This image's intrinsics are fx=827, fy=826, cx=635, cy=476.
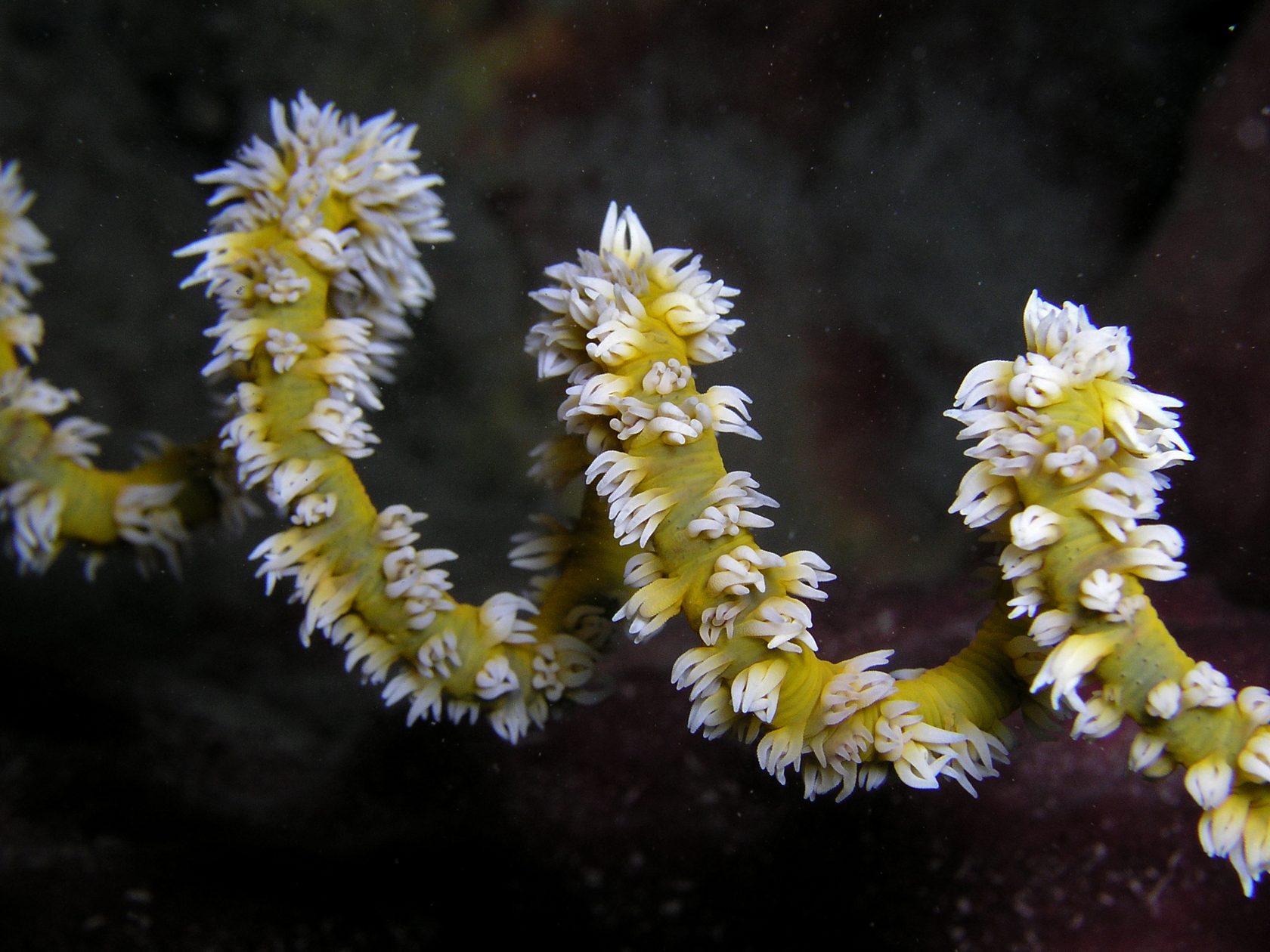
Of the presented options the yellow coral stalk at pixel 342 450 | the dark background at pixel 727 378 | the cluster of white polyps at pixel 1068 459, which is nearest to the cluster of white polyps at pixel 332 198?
the yellow coral stalk at pixel 342 450

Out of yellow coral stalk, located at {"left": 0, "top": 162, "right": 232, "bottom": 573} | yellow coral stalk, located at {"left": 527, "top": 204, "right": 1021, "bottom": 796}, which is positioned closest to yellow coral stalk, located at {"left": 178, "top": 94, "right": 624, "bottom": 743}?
yellow coral stalk, located at {"left": 527, "top": 204, "right": 1021, "bottom": 796}

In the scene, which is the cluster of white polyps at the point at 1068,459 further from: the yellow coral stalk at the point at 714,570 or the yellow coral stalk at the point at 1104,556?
the yellow coral stalk at the point at 714,570

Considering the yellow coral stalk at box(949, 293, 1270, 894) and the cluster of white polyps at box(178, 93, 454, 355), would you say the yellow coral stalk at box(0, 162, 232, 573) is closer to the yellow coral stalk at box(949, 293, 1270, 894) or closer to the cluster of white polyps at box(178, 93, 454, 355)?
the cluster of white polyps at box(178, 93, 454, 355)

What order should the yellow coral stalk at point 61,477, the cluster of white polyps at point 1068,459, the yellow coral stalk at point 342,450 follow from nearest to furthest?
1. the cluster of white polyps at point 1068,459
2. the yellow coral stalk at point 342,450
3. the yellow coral stalk at point 61,477

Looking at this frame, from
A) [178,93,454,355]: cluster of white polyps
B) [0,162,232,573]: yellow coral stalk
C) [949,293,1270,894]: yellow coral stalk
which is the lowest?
[949,293,1270,894]: yellow coral stalk

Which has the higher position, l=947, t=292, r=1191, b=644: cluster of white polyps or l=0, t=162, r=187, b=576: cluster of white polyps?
l=0, t=162, r=187, b=576: cluster of white polyps

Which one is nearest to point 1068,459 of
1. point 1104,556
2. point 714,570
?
point 1104,556

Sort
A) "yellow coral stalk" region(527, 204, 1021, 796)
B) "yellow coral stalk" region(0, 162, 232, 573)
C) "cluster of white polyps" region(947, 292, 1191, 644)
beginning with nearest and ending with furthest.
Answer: "cluster of white polyps" region(947, 292, 1191, 644) < "yellow coral stalk" region(527, 204, 1021, 796) < "yellow coral stalk" region(0, 162, 232, 573)

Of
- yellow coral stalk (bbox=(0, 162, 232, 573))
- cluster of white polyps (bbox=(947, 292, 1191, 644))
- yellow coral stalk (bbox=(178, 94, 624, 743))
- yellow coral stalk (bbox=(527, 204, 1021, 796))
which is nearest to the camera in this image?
cluster of white polyps (bbox=(947, 292, 1191, 644))

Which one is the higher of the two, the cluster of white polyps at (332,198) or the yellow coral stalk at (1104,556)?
the cluster of white polyps at (332,198)
